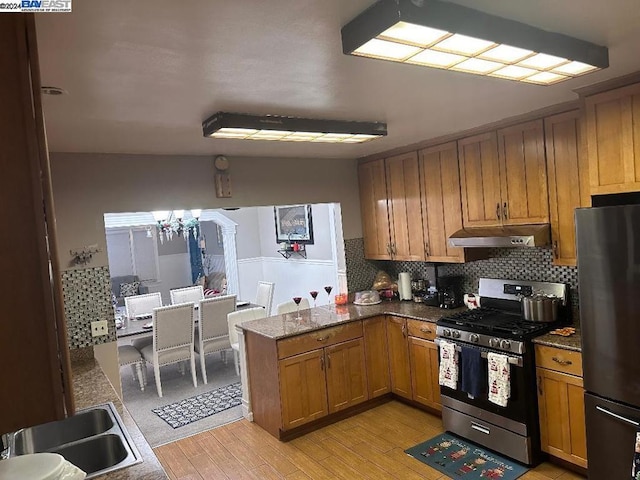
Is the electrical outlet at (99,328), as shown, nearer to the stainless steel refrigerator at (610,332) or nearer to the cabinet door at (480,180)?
the cabinet door at (480,180)

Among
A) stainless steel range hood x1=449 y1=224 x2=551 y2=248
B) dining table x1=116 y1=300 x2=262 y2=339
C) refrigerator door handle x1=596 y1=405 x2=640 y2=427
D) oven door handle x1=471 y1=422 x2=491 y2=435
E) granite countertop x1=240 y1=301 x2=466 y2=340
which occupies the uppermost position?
stainless steel range hood x1=449 y1=224 x2=551 y2=248

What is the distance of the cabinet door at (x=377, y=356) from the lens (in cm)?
413

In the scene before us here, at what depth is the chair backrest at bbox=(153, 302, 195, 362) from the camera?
188 inches

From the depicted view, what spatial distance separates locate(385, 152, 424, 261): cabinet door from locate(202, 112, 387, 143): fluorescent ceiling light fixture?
42.6 inches

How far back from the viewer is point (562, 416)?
2900mm

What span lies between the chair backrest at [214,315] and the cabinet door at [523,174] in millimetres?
3204

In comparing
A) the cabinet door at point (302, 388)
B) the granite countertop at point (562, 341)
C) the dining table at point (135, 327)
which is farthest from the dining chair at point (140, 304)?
the granite countertop at point (562, 341)

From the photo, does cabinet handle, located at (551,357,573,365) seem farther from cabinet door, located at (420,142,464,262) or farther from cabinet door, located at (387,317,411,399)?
cabinet door, located at (387,317,411,399)

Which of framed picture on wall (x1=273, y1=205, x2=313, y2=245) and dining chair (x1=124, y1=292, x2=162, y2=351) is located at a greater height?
framed picture on wall (x1=273, y1=205, x2=313, y2=245)

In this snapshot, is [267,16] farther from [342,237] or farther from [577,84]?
[342,237]

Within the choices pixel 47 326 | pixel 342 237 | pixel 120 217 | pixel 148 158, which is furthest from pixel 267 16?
pixel 120 217

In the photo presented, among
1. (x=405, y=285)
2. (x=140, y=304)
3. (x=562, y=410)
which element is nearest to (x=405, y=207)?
(x=405, y=285)

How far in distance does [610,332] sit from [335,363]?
2153mm

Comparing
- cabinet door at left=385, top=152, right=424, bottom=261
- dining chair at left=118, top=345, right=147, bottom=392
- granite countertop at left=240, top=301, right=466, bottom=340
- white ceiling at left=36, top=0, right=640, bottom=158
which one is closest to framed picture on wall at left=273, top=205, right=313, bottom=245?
cabinet door at left=385, top=152, right=424, bottom=261
